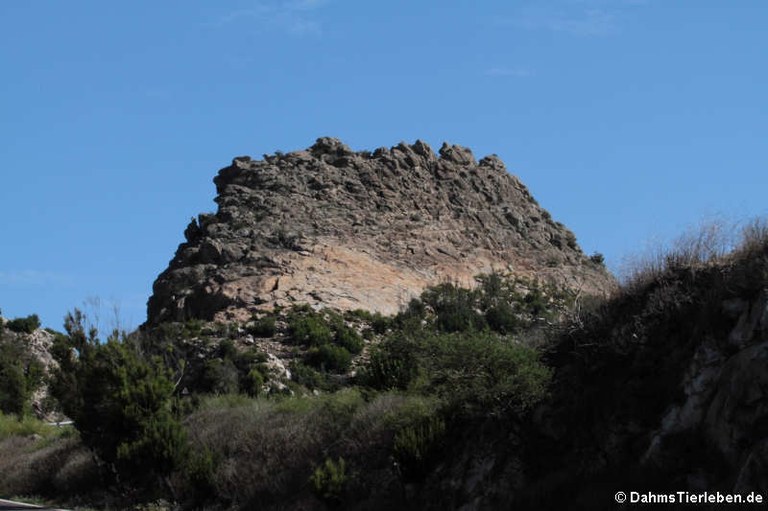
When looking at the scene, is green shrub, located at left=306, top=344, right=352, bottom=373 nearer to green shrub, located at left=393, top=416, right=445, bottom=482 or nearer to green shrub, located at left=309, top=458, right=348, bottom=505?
green shrub, located at left=309, top=458, right=348, bottom=505

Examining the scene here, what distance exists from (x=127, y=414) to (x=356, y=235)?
37466 mm

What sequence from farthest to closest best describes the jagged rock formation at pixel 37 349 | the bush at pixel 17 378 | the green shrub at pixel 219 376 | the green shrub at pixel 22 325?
the green shrub at pixel 22 325 < the jagged rock formation at pixel 37 349 < the bush at pixel 17 378 < the green shrub at pixel 219 376

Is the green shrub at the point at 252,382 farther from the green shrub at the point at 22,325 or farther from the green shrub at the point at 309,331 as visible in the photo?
the green shrub at the point at 22,325

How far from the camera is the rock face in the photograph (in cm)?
5766

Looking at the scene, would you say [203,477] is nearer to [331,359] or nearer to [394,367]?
[394,367]

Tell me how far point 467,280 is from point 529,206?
1621 cm

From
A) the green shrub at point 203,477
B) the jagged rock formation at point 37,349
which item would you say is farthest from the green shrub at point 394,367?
the jagged rock formation at point 37,349

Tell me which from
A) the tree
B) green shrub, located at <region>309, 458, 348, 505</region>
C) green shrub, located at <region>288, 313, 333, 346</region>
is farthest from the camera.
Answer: green shrub, located at <region>288, 313, 333, 346</region>

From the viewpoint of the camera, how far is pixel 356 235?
62.4 meters

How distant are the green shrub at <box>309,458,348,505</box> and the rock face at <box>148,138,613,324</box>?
112 ft

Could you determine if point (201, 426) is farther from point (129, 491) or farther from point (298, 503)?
point (298, 503)

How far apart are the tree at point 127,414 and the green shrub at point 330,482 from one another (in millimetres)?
5909

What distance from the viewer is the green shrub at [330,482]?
2044 cm

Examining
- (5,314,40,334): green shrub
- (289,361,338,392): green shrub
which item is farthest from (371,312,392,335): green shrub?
(5,314,40,334): green shrub
